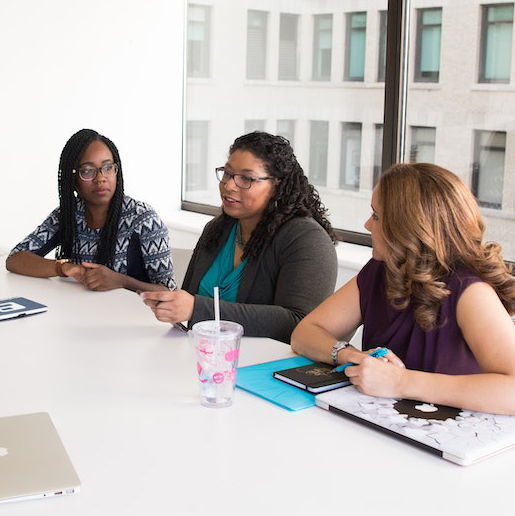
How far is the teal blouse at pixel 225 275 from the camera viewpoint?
91.2 inches

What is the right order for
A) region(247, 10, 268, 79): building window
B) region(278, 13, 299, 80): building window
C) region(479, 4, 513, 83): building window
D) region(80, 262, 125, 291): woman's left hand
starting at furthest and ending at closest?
region(247, 10, 268, 79): building window
region(278, 13, 299, 80): building window
region(479, 4, 513, 83): building window
region(80, 262, 125, 291): woman's left hand

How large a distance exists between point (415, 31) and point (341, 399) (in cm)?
239

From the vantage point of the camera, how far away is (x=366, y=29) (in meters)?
3.63

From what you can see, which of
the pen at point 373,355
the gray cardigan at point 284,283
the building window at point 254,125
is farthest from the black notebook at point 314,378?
the building window at point 254,125

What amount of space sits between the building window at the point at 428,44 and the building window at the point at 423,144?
22 centimetres

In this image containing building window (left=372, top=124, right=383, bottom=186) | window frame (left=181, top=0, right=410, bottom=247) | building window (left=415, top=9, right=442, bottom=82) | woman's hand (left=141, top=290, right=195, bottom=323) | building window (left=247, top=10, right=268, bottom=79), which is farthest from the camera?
building window (left=247, top=10, right=268, bottom=79)

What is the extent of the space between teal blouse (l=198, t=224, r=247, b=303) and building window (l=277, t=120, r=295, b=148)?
1.85 m

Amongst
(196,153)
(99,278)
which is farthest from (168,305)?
(196,153)

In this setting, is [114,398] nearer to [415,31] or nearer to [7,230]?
[415,31]

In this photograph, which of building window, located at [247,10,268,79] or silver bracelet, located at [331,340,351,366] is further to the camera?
building window, located at [247,10,268,79]

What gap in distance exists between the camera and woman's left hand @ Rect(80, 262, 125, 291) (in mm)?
2424

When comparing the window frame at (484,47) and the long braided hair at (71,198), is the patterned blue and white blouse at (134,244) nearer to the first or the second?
the long braided hair at (71,198)

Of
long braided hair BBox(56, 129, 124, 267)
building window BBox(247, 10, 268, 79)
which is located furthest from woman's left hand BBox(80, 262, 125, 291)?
building window BBox(247, 10, 268, 79)

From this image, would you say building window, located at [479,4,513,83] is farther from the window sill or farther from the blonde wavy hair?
the blonde wavy hair
